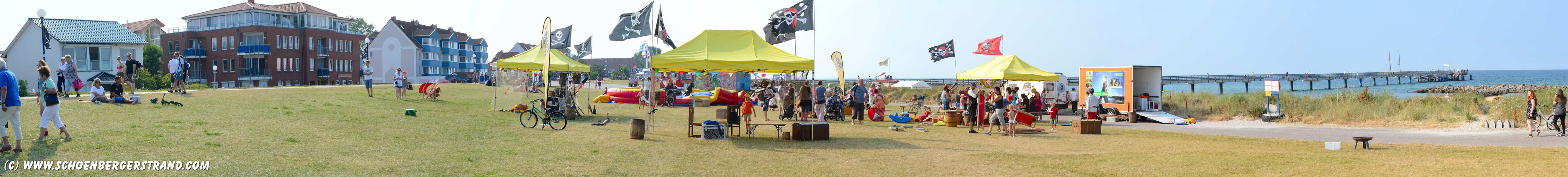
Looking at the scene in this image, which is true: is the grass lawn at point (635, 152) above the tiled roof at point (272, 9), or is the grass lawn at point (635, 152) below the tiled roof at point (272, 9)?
below

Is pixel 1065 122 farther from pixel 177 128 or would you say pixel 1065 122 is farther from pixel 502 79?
pixel 177 128

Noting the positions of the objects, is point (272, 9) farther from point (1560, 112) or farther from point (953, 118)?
point (1560, 112)

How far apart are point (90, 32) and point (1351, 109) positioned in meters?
50.1

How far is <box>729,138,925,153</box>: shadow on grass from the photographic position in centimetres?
1132

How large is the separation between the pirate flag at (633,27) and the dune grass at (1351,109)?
45.7 ft

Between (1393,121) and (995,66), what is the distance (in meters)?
8.17

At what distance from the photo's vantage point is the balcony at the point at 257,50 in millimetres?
55531

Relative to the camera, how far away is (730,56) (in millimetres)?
13133

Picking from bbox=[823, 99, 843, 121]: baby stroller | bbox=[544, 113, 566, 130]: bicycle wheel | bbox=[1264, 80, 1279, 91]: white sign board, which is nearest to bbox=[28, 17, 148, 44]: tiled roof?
bbox=[544, 113, 566, 130]: bicycle wheel

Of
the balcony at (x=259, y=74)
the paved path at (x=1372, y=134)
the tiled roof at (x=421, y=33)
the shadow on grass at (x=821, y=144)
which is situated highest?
the tiled roof at (x=421, y=33)

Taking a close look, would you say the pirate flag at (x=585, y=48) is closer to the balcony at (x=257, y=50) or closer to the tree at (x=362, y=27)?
the balcony at (x=257, y=50)

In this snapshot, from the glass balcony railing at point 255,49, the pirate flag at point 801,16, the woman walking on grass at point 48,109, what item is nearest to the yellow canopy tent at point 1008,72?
the pirate flag at point 801,16

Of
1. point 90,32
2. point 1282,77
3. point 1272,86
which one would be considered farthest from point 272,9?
point 1282,77

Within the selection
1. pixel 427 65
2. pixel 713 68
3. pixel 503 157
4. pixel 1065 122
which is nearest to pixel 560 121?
pixel 713 68
